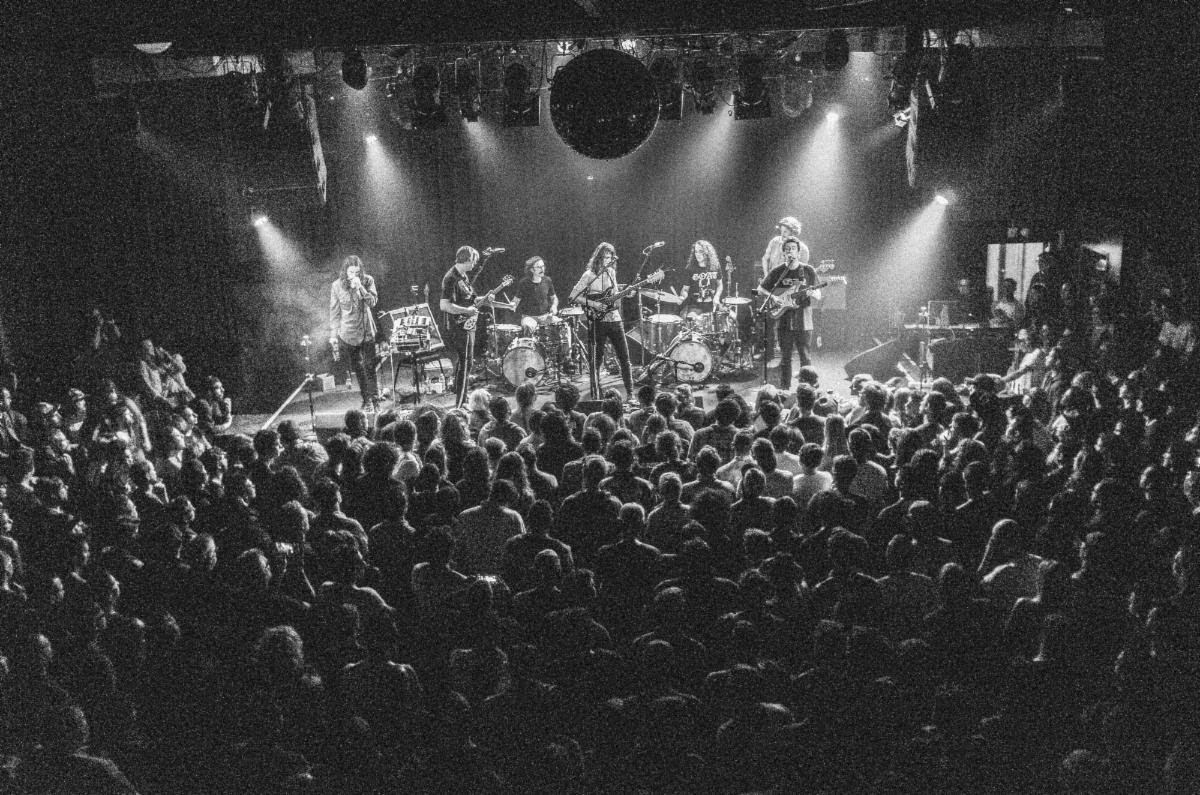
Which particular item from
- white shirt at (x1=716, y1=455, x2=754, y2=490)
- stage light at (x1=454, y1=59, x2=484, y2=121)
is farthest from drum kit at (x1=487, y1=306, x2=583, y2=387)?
white shirt at (x1=716, y1=455, x2=754, y2=490)

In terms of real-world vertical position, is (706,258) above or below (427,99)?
below

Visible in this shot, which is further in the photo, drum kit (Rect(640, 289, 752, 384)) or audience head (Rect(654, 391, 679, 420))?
drum kit (Rect(640, 289, 752, 384))

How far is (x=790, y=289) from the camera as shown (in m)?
10.5

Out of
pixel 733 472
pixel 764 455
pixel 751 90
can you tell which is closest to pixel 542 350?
pixel 751 90

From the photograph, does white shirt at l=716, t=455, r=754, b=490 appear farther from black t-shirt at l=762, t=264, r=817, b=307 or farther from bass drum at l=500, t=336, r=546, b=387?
bass drum at l=500, t=336, r=546, b=387

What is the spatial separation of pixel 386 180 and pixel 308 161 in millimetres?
4547

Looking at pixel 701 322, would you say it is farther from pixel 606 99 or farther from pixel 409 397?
pixel 606 99

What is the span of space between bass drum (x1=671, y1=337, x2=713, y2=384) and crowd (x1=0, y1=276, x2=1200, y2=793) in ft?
19.2

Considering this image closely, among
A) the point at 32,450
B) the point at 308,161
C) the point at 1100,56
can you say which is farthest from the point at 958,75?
the point at 32,450

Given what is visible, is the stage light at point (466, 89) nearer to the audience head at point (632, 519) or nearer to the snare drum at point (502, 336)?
the snare drum at point (502, 336)

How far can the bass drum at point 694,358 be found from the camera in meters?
11.6

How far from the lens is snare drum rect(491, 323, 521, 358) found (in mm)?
12164

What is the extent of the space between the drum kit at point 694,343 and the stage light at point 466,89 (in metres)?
3.05

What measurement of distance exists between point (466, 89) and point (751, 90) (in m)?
2.73
